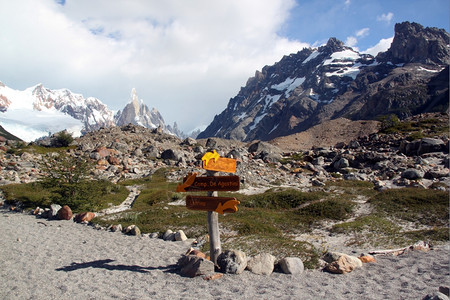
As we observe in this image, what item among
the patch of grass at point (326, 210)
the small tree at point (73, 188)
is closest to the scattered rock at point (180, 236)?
the patch of grass at point (326, 210)

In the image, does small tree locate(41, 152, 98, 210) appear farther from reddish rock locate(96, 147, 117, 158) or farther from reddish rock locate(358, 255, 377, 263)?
reddish rock locate(358, 255, 377, 263)

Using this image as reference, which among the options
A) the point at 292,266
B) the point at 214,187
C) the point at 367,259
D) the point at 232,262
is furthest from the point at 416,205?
the point at 214,187

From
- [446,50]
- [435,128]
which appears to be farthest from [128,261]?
[446,50]

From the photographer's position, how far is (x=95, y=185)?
2156cm

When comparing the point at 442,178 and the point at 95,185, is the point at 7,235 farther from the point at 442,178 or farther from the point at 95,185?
the point at 442,178

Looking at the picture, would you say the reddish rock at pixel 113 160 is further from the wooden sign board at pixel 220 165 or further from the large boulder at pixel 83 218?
the wooden sign board at pixel 220 165

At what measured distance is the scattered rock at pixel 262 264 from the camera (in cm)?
886

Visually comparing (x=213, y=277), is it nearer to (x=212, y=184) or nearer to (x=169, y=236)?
(x=212, y=184)

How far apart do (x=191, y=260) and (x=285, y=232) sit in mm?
6875

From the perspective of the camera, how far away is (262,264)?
29.6 ft

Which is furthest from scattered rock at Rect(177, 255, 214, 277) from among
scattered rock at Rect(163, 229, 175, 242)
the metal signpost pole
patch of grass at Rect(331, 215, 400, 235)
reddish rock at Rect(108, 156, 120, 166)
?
reddish rock at Rect(108, 156, 120, 166)

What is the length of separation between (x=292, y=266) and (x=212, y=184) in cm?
362

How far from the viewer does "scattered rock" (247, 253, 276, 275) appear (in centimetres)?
886

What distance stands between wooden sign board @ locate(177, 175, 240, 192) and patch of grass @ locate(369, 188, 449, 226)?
37.6ft
